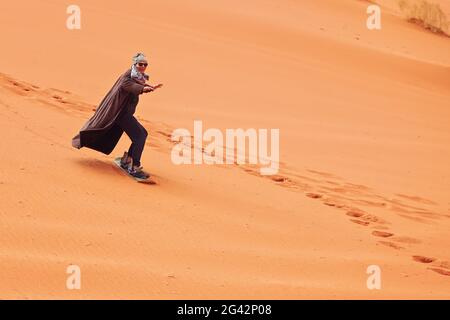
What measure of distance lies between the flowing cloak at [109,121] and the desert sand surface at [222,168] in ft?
0.95

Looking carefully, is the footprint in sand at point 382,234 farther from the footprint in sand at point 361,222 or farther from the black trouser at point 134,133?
the black trouser at point 134,133

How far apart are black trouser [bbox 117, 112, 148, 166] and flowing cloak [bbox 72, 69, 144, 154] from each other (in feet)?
0.19

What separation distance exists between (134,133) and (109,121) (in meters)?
0.27

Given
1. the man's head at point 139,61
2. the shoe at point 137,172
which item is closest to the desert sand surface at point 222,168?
the shoe at point 137,172

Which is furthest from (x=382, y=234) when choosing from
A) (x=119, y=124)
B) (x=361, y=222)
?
(x=119, y=124)

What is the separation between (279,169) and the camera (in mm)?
9391

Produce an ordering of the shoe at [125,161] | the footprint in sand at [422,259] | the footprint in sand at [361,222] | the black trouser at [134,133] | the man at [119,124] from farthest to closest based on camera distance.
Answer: the footprint in sand at [361,222] → the shoe at [125,161] → the black trouser at [134,133] → the man at [119,124] → the footprint in sand at [422,259]

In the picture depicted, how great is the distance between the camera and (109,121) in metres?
7.11

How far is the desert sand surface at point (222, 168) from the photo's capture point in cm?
524

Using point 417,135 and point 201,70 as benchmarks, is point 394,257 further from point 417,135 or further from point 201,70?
point 201,70

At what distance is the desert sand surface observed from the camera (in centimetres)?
524
